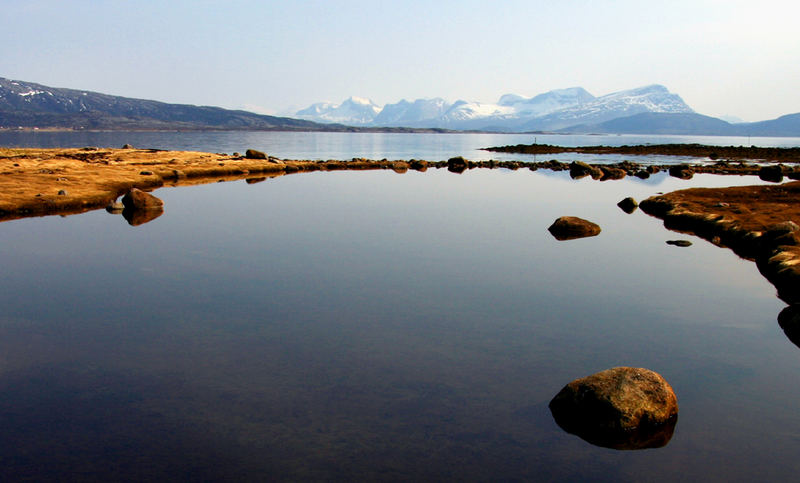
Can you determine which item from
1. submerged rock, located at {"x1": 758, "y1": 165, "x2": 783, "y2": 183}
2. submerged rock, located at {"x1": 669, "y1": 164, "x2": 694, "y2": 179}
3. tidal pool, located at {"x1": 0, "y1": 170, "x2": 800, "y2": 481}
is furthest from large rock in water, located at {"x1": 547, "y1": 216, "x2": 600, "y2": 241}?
submerged rock, located at {"x1": 669, "y1": 164, "x2": 694, "y2": 179}

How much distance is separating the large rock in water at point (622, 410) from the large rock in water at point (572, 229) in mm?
22333

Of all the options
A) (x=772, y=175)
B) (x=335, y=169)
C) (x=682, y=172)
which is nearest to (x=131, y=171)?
(x=335, y=169)

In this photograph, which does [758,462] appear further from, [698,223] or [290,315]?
[698,223]

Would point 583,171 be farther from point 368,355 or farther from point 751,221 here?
point 368,355

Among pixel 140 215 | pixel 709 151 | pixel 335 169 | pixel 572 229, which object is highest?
pixel 709 151

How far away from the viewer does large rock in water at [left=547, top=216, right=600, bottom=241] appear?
114 feet

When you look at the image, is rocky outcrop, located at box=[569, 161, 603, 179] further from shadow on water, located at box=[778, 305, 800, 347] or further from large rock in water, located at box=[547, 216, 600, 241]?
shadow on water, located at box=[778, 305, 800, 347]

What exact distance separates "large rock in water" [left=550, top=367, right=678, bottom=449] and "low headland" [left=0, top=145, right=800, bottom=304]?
538 inches

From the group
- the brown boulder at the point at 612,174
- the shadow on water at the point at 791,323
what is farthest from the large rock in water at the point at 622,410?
the brown boulder at the point at 612,174

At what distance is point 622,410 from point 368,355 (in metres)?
6.99

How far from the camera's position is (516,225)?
129ft

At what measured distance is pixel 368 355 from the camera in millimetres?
15938

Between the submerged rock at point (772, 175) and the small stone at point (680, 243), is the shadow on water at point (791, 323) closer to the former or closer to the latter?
the small stone at point (680, 243)

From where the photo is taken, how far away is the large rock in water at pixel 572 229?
114 ft
